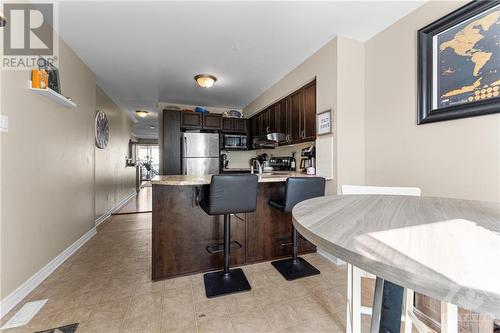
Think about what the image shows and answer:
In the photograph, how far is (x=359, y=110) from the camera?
8.04 ft

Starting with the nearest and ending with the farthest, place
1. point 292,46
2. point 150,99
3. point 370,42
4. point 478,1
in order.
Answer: point 478,1 < point 370,42 < point 292,46 < point 150,99

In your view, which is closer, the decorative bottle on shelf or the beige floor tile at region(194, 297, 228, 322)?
the beige floor tile at region(194, 297, 228, 322)

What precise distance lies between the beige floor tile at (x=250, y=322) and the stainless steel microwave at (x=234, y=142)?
3.59m

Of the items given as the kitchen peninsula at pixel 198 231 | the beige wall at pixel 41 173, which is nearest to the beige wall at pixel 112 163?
the beige wall at pixel 41 173

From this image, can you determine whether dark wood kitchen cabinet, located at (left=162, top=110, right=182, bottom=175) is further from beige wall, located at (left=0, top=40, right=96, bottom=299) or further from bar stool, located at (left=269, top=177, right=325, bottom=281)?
bar stool, located at (left=269, top=177, right=325, bottom=281)

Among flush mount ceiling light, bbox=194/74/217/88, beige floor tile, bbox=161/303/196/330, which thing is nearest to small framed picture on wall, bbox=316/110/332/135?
flush mount ceiling light, bbox=194/74/217/88

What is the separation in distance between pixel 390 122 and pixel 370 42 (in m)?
0.98

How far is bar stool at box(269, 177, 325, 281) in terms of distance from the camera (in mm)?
1994

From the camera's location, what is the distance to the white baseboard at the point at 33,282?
1.54m

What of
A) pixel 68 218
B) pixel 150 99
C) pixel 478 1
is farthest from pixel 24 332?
pixel 150 99

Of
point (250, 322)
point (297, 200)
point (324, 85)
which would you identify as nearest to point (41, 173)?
point (250, 322)

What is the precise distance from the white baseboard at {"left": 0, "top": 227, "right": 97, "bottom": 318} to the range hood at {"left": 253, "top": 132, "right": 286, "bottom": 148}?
301 cm

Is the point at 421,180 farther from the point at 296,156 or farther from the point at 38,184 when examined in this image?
the point at 38,184

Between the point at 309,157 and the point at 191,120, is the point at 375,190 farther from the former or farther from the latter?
the point at 191,120
